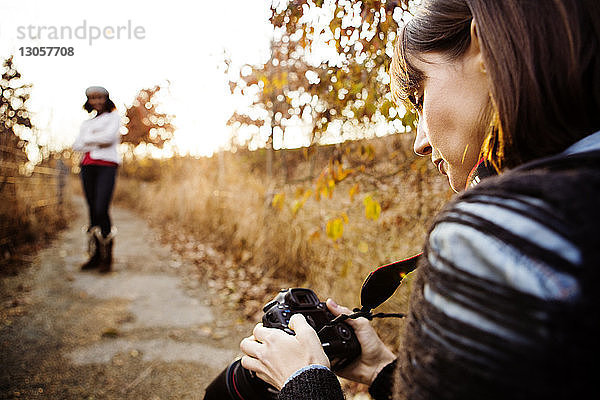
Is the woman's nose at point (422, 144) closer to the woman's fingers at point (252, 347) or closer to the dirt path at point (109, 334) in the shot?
the woman's fingers at point (252, 347)

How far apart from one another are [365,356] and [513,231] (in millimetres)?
879

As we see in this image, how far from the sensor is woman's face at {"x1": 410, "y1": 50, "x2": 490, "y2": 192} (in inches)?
30.6

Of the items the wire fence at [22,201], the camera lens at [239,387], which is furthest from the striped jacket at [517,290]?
the wire fence at [22,201]

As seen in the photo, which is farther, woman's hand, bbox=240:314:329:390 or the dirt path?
the dirt path

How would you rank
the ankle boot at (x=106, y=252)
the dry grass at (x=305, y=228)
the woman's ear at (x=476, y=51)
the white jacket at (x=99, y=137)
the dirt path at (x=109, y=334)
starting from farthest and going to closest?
the ankle boot at (x=106, y=252)
the white jacket at (x=99, y=137)
the dry grass at (x=305, y=228)
the dirt path at (x=109, y=334)
the woman's ear at (x=476, y=51)

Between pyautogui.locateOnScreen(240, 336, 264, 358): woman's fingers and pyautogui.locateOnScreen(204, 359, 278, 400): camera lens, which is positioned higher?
pyautogui.locateOnScreen(240, 336, 264, 358): woman's fingers

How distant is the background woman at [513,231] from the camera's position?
1.34ft

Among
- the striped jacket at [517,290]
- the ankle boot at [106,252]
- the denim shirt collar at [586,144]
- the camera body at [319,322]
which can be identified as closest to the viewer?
the striped jacket at [517,290]

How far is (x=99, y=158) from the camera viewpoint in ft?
12.7

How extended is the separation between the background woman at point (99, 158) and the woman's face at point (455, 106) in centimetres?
367

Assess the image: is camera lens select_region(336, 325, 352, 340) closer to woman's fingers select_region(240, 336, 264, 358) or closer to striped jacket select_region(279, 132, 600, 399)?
woman's fingers select_region(240, 336, 264, 358)

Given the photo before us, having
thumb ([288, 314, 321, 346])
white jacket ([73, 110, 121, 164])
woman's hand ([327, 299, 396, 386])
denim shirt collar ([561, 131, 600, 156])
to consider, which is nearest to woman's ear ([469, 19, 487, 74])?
denim shirt collar ([561, 131, 600, 156])

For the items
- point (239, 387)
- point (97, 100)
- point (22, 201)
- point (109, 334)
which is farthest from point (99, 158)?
point (239, 387)

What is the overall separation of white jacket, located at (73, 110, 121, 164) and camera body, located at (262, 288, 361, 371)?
339cm
